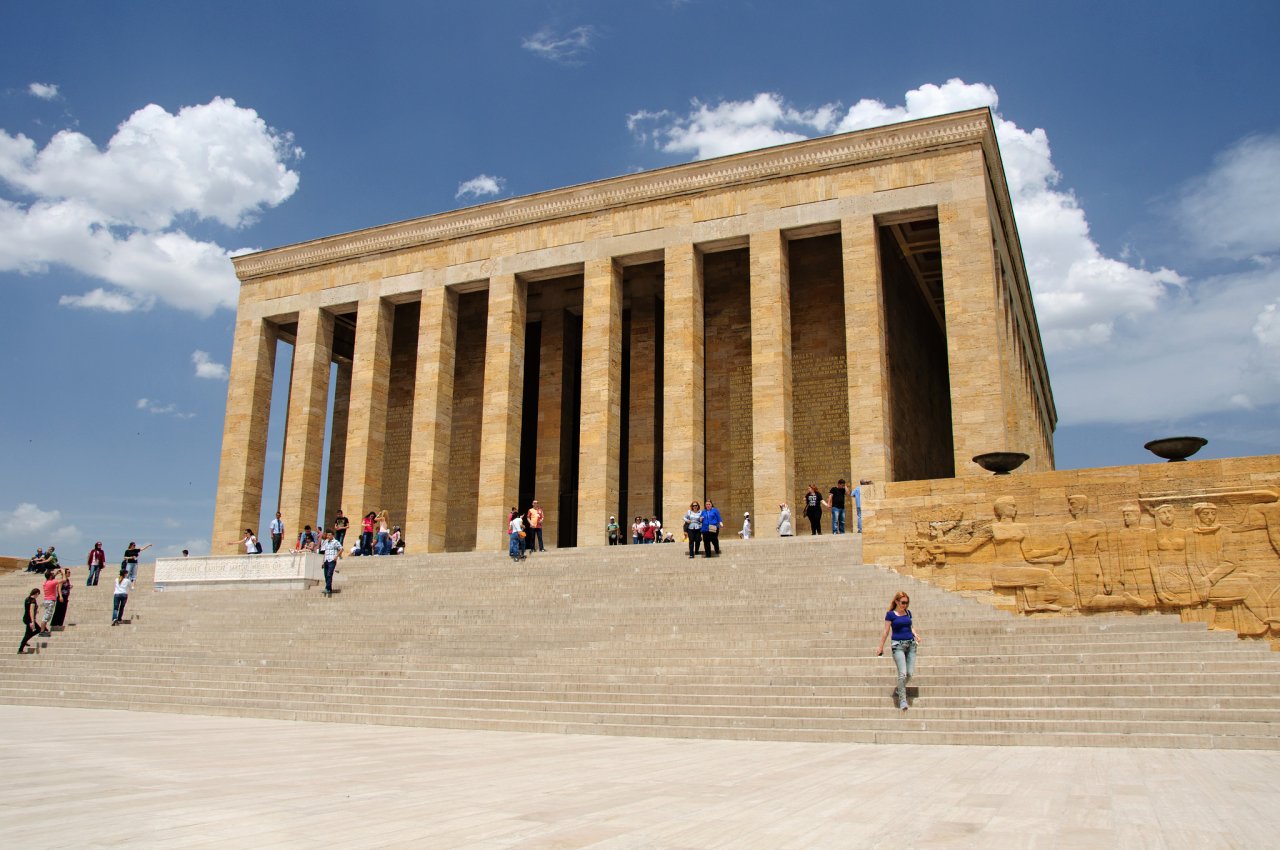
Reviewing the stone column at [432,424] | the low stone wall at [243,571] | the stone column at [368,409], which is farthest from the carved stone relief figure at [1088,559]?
the stone column at [368,409]

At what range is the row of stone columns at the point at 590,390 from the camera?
20.2m

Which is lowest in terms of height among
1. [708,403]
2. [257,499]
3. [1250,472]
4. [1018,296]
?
[1250,472]

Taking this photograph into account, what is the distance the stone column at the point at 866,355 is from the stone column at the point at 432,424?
10469mm

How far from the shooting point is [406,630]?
1309cm

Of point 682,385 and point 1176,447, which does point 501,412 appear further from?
point 1176,447

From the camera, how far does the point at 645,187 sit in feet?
76.2

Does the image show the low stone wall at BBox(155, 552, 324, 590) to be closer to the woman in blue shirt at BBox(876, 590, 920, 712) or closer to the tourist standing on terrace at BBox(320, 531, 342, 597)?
the tourist standing on terrace at BBox(320, 531, 342, 597)

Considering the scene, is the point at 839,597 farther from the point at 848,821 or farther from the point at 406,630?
the point at 848,821

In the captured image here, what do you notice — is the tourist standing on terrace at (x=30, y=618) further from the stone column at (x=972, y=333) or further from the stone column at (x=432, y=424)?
the stone column at (x=972, y=333)

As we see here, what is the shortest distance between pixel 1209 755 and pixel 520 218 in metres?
20.5

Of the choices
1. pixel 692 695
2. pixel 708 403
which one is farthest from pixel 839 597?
pixel 708 403

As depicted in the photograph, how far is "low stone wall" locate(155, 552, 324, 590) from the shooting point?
1703 centimetres

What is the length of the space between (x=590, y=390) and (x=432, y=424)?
4.51 meters

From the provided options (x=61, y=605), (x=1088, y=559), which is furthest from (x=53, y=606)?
(x=1088, y=559)
